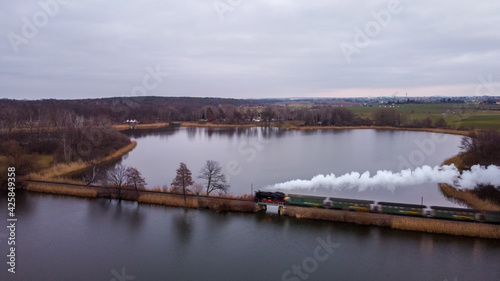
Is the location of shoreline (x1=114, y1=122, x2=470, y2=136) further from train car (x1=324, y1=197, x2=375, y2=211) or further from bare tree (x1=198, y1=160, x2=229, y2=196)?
train car (x1=324, y1=197, x2=375, y2=211)

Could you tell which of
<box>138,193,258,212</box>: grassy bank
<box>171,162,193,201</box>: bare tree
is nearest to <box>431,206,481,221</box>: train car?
<box>138,193,258,212</box>: grassy bank

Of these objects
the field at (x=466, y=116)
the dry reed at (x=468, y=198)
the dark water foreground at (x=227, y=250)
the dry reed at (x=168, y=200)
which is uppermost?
the field at (x=466, y=116)

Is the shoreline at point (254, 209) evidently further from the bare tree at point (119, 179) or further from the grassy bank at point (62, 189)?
the bare tree at point (119, 179)

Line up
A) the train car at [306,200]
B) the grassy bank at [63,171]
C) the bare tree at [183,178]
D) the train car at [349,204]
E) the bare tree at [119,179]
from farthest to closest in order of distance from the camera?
the grassy bank at [63,171] < the bare tree at [119,179] < the bare tree at [183,178] < the train car at [306,200] < the train car at [349,204]

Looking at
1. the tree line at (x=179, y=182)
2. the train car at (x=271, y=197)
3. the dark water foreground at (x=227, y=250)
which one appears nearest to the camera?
the dark water foreground at (x=227, y=250)

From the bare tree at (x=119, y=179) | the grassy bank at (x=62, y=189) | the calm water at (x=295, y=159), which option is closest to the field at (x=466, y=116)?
the calm water at (x=295, y=159)

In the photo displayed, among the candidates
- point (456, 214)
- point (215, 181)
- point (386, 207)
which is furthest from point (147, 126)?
point (456, 214)

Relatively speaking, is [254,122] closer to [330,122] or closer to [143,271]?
[330,122]
